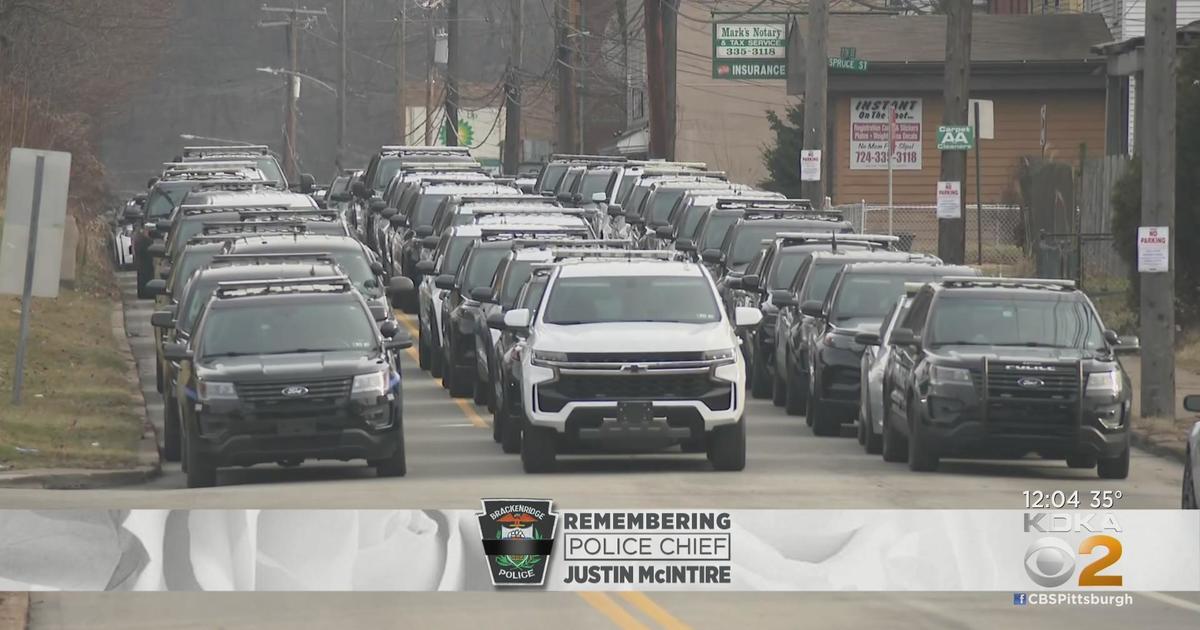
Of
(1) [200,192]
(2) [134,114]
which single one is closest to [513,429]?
(1) [200,192]

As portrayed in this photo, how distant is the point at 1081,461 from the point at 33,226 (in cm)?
1096

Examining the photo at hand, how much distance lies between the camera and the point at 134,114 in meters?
133

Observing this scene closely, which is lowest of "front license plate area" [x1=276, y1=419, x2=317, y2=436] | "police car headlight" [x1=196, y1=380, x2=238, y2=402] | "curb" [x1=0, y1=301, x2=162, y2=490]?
"curb" [x1=0, y1=301, x2=162, y2=490]

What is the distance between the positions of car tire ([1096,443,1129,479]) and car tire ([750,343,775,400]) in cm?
772

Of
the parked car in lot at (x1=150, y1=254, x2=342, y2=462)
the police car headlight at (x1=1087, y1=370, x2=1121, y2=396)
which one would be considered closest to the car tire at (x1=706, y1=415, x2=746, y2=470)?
the police car headlight at (x1=1087, y1=370, x2=1121, y2=396)

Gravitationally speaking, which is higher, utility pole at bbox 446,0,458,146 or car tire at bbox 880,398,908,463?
utility pole at bbox 446,0,458,146

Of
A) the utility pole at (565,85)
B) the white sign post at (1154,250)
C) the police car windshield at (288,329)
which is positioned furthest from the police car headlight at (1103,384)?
the utility pole at (565,85)

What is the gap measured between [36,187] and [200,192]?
13366mm

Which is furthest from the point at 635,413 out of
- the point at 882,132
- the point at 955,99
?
the point at 882,132

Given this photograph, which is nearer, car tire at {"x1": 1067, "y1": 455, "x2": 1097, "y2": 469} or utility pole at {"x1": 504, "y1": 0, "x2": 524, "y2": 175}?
car tire at {"x1": 1067, "y1": 455, "x2": 1097, "y2": 469}

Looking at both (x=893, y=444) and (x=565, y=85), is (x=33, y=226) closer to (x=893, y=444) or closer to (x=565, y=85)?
(x=893, y=444)

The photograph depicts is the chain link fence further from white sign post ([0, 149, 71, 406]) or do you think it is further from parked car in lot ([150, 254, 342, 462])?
white sign post ([0, 149, 71, 406])

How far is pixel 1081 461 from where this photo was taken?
69.3 feet

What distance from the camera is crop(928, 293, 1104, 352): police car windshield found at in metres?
21.4
